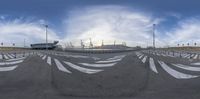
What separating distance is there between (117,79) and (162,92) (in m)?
4.60

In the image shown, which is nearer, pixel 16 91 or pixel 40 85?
pixel 16 91

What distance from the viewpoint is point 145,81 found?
1786 cm

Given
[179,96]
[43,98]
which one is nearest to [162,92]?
[179,96]

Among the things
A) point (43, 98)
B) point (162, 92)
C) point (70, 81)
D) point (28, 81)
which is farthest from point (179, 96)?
point (28, 81)

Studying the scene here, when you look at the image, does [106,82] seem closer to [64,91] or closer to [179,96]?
[64,91]

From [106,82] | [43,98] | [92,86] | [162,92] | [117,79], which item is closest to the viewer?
[43,98]

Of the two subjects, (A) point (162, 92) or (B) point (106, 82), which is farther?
(B) point (106, 82)

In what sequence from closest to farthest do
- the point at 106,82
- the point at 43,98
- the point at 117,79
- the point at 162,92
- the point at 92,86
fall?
the point at 43,98 < the point at 162,92 < the point at 92,86 < the point at 106,82 < the point at 117,79

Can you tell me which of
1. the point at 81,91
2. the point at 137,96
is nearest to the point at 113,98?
the point at 137,96

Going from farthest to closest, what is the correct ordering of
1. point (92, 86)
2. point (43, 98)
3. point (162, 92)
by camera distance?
1. point (92, 86)
2. point (162, 92)
3. point (43, 98)

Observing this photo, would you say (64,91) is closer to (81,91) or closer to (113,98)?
(81,91)

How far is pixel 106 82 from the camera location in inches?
688

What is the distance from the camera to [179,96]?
13328 millimetres

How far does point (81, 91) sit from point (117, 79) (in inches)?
173
